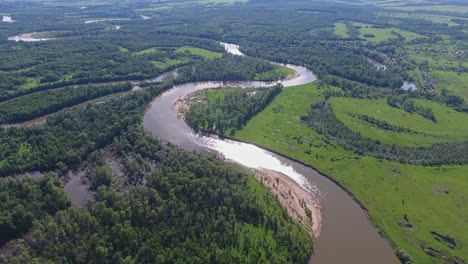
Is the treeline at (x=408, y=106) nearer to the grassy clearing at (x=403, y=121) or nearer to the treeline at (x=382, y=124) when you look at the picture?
the grassy clearing at (x=403, y=121)

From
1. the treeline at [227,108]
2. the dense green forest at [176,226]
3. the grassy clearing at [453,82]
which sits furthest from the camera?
the grassy clearing at [453,82]

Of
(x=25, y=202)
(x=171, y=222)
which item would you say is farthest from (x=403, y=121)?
(x=25, y=202)

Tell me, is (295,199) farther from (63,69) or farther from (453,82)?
(453,82)

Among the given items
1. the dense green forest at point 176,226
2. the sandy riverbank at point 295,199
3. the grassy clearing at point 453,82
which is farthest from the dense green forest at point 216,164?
the sandy riverbank at point 295,199

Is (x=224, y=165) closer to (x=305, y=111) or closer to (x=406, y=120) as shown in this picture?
(x=305, y=111)

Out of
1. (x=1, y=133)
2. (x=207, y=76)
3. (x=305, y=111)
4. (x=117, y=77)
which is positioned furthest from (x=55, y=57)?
(x=305, y=111)

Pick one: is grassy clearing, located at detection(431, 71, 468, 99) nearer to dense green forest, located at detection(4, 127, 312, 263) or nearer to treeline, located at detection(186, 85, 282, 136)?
treeline, located at detection(186, 85, 282, 136)
